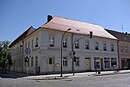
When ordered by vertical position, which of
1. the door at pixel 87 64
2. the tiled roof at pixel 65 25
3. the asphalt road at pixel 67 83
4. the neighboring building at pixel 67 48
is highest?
the tiled roof at pixel 65 25

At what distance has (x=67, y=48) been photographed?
32219mm

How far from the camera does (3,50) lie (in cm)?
4466

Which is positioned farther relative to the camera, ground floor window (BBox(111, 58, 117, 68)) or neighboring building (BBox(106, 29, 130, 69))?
neighboring building (BBox(106, 29, 130, 69))

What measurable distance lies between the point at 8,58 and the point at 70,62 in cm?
1949

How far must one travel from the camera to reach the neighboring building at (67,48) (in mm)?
29359

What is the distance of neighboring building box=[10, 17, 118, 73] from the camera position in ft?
96.3

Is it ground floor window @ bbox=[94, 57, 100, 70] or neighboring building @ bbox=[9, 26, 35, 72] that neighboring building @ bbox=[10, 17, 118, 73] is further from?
neighboring building @ bbox=[9, 26, 35, 72]

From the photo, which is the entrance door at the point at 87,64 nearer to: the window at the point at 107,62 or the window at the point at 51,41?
the window at the point at 107,62

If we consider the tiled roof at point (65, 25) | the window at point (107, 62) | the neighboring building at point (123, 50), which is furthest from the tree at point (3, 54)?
the neighboring building at point (123, 50)

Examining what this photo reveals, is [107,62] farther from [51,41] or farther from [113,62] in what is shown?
[51,41]

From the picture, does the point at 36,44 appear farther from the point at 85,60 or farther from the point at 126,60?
the point at 126,60

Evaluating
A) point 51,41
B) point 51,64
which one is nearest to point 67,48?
point 51,41

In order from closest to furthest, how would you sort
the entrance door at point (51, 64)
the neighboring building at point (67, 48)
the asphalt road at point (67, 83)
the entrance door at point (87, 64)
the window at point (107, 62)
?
the asphalt road at point (67, 83), the neighboring building at point (67, 48), the entrance door at point (51, 64), the entrance door at point (87, 64), the window at point (107, 62)

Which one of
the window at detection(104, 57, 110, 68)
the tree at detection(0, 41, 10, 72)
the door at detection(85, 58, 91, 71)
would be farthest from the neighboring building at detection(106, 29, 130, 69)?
the tree at detection(0, 41, 10, 72)
